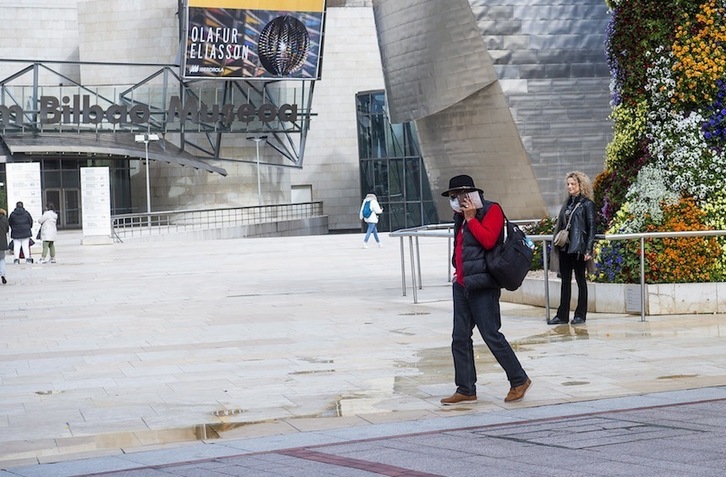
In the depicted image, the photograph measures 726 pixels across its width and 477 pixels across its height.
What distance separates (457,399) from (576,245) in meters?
4.72

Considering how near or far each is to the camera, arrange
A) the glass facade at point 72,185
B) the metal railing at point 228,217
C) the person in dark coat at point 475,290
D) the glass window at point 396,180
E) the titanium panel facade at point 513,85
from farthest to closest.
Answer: the glass facade at point 72,185
the metal railing at point 228,217
the glass window at point 396,180
the titanium panel facade at point 513,85
the person in dark coat at point 475,290

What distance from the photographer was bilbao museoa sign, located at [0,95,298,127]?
54531mm

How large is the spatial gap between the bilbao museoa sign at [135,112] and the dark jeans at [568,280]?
45.0 metres

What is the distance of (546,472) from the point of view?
596 centimetres

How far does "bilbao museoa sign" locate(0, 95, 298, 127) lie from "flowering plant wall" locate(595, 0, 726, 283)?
43509 mm

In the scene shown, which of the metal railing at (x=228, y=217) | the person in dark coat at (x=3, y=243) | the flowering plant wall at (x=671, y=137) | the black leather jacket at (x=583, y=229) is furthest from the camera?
the metal railing at (x=228, y=217)

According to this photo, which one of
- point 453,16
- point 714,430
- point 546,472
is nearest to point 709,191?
point 714,430

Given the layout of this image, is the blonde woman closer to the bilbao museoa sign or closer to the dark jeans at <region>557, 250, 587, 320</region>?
the dark jeans at <region>557, 250, 587, 320</region>

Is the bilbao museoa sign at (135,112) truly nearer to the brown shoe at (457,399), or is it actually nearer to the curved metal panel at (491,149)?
the curved metal panel at (491,149)

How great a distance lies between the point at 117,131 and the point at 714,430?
52.2 meters

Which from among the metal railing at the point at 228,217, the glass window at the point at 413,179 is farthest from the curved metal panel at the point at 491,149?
the metal railing at the point at 228,217

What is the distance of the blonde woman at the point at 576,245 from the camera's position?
41.4 ft

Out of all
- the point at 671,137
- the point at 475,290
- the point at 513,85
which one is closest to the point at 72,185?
the point at 513,85

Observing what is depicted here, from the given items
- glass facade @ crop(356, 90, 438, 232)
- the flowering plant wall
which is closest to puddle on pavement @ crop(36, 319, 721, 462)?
the flowering plant wall
